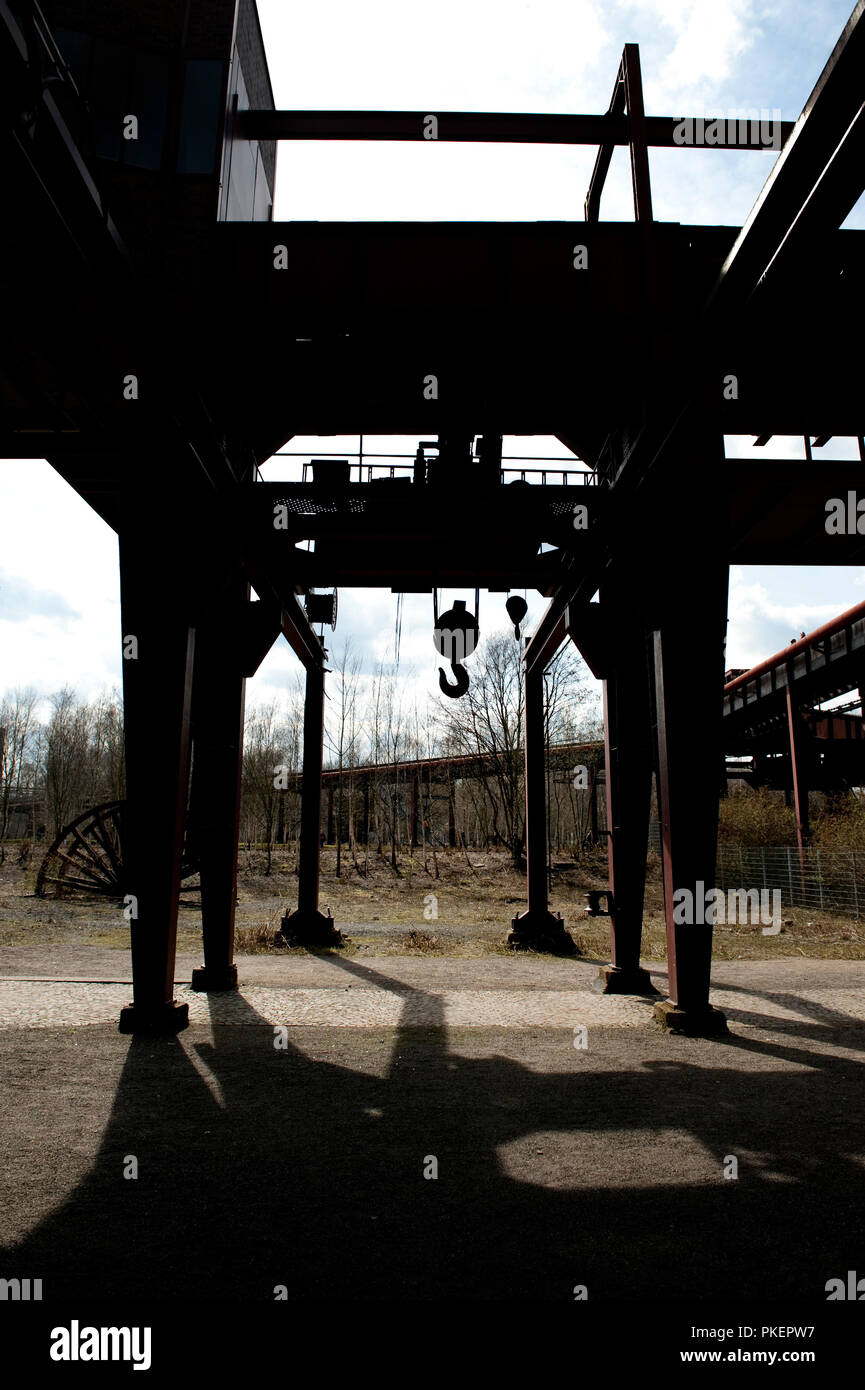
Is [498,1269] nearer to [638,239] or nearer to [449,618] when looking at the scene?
[449,618]

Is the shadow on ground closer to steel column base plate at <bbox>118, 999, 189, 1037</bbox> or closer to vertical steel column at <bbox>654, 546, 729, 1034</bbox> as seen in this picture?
steel column base plate at <bbox>118, 999, 189, 1037</bbox>

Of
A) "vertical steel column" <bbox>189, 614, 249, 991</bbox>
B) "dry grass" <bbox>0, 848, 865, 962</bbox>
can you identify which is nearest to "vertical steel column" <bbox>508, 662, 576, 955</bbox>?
"dry grass" <bbox>0, 848, 865, 962</bbox>

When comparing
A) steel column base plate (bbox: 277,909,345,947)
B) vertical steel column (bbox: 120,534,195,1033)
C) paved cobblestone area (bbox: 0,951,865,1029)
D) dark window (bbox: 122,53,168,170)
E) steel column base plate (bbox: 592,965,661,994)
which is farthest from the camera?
steel column base plate (bbox: 277,909,345,947)

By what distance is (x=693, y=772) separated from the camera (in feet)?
24.6

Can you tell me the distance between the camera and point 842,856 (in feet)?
64.1

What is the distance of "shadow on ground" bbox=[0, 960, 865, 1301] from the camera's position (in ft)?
10.4

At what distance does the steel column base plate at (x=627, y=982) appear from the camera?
9.99 metres

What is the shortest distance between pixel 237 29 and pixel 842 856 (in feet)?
65.8

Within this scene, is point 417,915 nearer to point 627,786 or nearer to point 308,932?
point 308,932

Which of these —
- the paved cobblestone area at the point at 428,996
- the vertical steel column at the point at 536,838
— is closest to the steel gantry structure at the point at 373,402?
the paved cobblestone area at the point at 428,996

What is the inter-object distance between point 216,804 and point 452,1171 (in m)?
6.36

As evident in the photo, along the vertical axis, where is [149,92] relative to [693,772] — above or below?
above

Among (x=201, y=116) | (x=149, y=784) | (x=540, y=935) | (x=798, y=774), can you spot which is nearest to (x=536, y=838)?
(x=540, y=935)

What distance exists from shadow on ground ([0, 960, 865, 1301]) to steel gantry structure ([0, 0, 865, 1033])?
1513 mm
